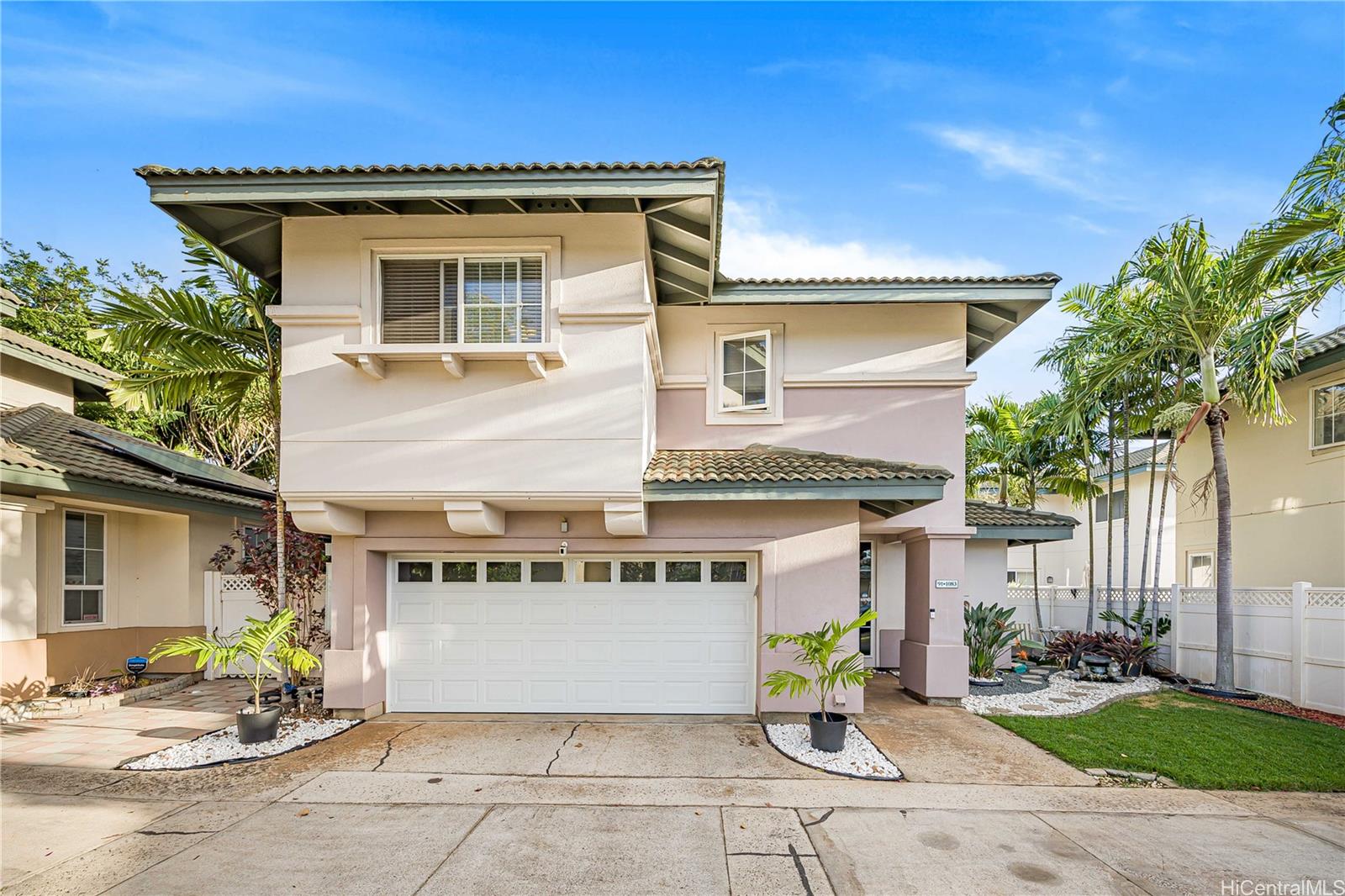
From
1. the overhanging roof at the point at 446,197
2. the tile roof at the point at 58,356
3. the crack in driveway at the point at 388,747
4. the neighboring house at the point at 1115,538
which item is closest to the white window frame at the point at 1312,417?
the neighboring house at the point at 1115,538

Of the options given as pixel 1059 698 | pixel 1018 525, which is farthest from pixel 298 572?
pixel 1018 525

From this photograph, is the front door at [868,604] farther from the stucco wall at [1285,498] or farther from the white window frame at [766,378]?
the stucco wall at [1285,498]

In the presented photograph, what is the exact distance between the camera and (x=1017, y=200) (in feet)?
→ 43.3

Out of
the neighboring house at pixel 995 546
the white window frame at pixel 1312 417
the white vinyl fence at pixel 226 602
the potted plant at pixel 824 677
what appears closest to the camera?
the potted plant at pixel 824 677

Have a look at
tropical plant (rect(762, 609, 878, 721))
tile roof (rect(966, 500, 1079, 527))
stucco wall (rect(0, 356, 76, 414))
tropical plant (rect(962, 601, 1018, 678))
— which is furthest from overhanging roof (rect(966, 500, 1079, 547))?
stucco wall (rect(0, 356, 76, 414))

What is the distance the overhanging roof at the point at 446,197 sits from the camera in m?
7.15

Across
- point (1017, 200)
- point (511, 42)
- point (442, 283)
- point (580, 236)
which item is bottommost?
point (442, 283)

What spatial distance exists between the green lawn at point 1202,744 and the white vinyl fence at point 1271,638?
97 centimetres

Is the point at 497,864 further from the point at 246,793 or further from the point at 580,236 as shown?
the point at 580,236

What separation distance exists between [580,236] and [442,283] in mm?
1721

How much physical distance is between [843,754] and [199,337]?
943cm

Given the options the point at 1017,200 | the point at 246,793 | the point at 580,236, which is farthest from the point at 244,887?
the point at 1017,200

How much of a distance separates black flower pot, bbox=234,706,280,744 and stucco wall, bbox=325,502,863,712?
1014 mm

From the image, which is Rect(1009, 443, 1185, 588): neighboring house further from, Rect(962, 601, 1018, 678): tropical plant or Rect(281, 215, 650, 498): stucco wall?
Rect(281, 215, 650, 498): stucco wall
